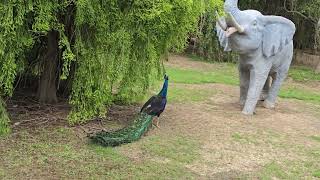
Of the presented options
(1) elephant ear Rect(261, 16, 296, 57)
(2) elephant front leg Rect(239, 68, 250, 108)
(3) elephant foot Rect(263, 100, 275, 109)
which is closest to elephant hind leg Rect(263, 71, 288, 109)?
(3) elephant foot Rect(263, 100, 275, 109)

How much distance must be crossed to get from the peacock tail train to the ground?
9 cm

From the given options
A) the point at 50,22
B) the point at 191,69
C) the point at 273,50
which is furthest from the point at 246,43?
the point at 191,69

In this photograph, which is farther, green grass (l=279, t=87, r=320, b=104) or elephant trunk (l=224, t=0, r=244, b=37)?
green grass (l=279, t=87, r=320, b=104)

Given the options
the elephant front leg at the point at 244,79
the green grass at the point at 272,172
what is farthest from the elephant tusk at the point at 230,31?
the green grass at the point at 272,172

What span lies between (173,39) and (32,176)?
3456 mm

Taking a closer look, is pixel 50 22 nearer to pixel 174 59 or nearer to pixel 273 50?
pixel 273 50

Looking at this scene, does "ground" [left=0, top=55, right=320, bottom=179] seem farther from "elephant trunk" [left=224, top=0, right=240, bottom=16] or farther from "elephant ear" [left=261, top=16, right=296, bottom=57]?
"elephant trunk" [left=224, top=0, right=240, bottom=16]

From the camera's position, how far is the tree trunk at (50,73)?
25.6 ft

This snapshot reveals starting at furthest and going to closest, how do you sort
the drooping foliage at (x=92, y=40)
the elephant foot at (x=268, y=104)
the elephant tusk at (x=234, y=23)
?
the elephant foot at (x=268, y=104), the elephant tusk at (x=234, y=23), the drooping foliage at (x=92, y=40)

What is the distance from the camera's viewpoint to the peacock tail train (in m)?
6.68

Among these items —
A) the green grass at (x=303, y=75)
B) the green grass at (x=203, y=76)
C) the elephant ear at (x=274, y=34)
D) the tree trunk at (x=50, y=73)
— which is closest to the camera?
the tree trunk at (x=50, y=73)

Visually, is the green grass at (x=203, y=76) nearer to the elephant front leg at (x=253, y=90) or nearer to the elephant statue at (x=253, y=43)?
the elephant statue at (x=253, y=43)

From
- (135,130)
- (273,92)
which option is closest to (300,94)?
(273,92)

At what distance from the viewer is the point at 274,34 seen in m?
9.32
